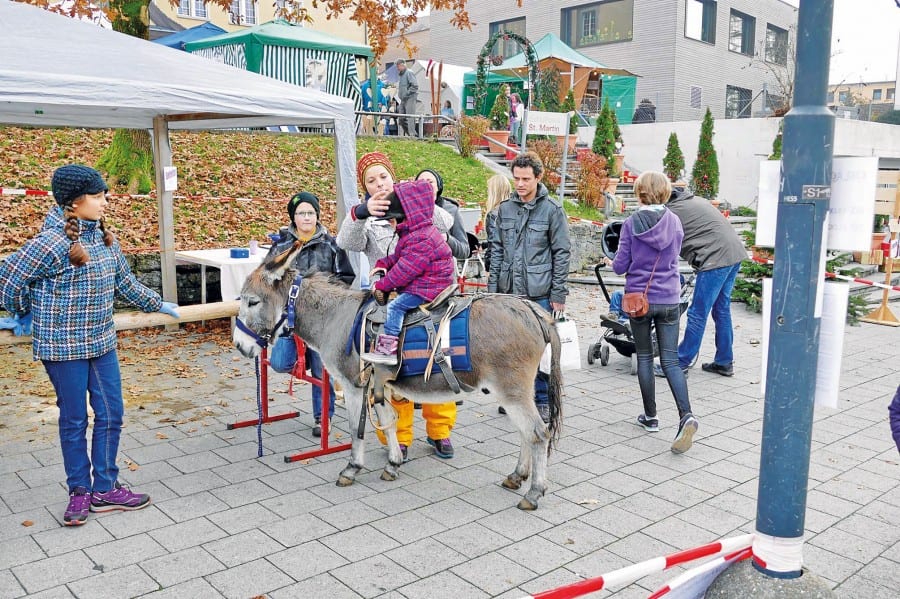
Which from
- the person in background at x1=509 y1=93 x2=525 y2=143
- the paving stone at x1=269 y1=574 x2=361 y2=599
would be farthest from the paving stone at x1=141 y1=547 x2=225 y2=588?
the person in background at x1=509 y1=93 x2=525 y2=143

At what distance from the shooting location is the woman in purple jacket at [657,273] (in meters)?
5.64

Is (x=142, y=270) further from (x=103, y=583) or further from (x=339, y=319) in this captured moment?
(x=103, y=583)

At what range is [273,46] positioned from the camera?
17891 mm

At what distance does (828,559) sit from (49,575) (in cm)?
395

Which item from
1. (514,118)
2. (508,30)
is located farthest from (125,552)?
(508,30)

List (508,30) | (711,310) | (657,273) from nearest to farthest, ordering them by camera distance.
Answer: (657,273) → (711,310) → (508,30)

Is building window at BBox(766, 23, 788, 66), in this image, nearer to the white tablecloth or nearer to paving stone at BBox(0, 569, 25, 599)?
the white tablecloth

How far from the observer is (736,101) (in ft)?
121

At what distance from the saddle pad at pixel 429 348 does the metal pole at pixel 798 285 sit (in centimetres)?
198

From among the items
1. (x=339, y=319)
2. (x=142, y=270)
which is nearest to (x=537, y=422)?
(x=339, y=319)

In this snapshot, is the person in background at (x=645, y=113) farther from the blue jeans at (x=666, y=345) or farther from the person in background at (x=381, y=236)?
the person in background at (x=381, y=236)

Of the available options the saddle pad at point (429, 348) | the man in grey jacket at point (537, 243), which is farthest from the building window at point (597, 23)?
the saddle pad at point (429, 348)

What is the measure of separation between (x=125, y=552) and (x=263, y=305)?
164cm

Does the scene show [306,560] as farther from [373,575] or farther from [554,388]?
[554,388]
